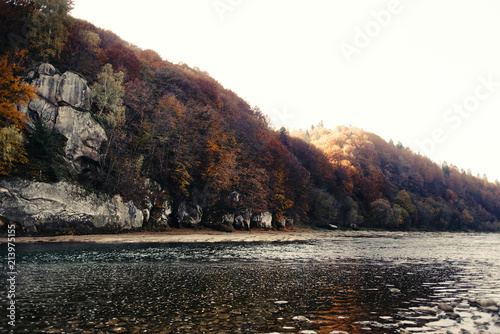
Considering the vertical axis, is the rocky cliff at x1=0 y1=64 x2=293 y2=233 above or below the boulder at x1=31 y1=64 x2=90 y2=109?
below

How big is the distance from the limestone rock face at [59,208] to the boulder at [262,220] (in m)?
30.6

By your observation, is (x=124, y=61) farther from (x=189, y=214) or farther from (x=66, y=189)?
(x=66, y=189)

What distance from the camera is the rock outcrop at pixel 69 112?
137ft

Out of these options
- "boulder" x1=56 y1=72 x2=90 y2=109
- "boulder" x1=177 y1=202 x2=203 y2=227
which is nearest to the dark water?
"boulder" x1=56 y1=72 x2=90 y2=109

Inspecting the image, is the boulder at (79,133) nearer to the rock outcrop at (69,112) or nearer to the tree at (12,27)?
the rock outcrop at (69,112)

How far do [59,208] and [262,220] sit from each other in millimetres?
42514

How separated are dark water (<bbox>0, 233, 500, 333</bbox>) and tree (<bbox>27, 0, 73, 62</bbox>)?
41.0 metres

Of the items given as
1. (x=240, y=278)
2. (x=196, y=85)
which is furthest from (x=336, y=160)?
(x=240, y=278)

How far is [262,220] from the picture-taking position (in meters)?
68.9

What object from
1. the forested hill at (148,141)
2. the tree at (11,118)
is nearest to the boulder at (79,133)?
the forested hill at (148,141)

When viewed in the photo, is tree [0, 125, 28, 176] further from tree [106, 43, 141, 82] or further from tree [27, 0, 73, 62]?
tree [106, 43, 141, 82]

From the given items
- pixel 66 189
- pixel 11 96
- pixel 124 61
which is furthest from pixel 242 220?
pixel 124 61

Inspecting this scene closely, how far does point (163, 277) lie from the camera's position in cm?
1583

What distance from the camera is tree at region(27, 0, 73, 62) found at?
155ft
